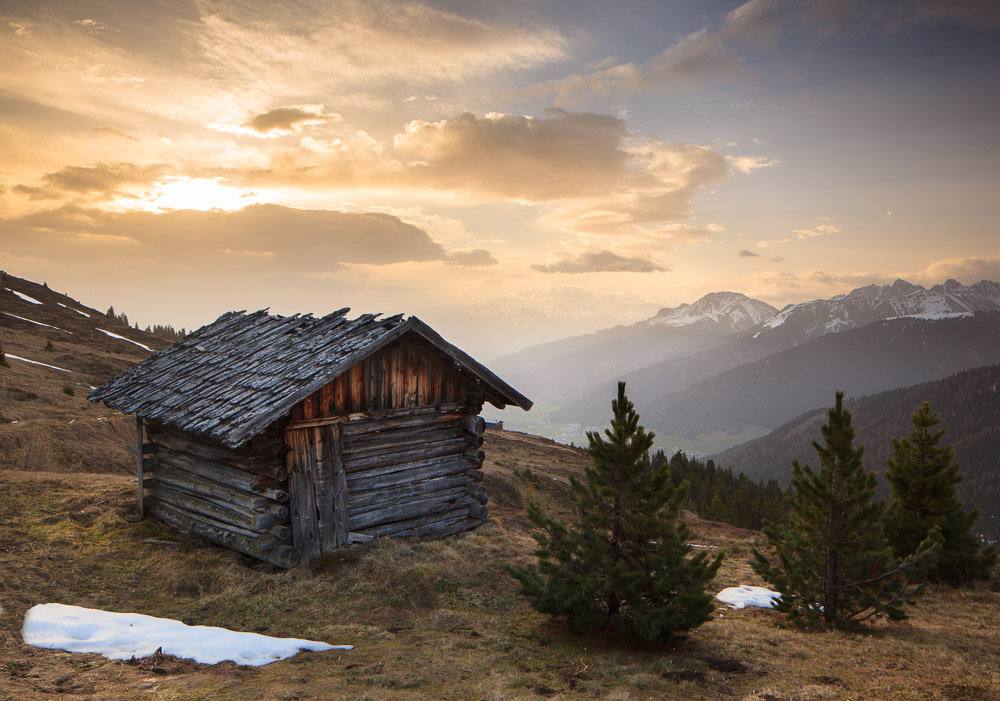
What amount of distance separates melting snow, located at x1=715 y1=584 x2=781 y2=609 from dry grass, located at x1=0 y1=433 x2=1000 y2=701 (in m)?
0.61

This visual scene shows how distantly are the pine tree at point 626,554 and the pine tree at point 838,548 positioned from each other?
4.07 meters

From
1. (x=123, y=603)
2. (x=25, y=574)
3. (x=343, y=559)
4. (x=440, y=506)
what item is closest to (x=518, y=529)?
(x=440, y=506)

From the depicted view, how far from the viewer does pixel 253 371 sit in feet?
47.7

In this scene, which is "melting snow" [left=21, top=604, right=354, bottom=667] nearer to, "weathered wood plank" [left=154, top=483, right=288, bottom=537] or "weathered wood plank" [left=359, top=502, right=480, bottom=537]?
"weathered wood plank" [left=154, top=483, right=288, bottom=537]

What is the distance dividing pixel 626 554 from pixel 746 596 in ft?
26.0

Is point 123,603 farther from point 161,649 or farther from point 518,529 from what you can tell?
point 518,529

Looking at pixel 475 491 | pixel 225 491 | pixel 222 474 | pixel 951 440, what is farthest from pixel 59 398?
pixel 951 440

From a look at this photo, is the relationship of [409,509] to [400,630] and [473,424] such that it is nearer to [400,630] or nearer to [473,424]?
[473,424]

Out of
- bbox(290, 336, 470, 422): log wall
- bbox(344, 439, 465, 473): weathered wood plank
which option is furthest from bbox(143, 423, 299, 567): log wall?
bbox(344, 439, 465, 473): weathered wood plank

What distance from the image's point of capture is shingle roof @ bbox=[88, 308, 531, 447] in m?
12.6

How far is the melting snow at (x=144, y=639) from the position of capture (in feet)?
28.5

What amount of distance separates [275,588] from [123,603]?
2.72m

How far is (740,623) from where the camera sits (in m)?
12.3

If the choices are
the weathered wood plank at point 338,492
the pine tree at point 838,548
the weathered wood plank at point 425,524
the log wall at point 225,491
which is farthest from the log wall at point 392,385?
the pine tree at point 838,548
